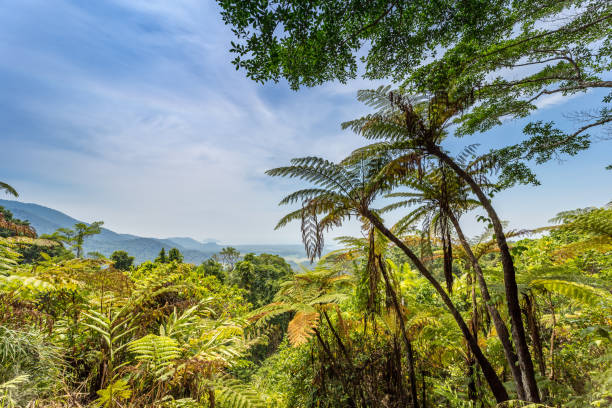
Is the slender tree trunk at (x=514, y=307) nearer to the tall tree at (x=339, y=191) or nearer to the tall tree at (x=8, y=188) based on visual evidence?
the tall tree at (x=339, y=191)

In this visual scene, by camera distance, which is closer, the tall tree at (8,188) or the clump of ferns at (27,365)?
the clump of ferns at (27,365)

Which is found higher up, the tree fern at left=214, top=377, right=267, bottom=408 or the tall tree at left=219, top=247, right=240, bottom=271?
the tree fern at left=214, top=377, right=267, bottom=408

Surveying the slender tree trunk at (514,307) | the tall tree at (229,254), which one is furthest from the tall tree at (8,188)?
the tall tree at (229,254)

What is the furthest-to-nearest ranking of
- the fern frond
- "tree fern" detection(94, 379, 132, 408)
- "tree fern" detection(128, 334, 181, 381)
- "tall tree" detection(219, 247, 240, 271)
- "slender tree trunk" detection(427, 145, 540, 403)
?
"tall tree" detection(219, 247, 240, 271) → "slender tree trunk" detection(427, 145, 540, 403) → the fern frond → "tree fern" detection(128, 334, 181, 381) → "tree fern" detection(94, 379, 132, 408)

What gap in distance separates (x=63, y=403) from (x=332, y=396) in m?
2.50

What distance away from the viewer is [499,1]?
145 inches

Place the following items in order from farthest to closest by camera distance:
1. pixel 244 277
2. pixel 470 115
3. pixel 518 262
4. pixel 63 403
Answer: pixel 244 277
pixel 518 262
pixel 470 115
pixel 63 403

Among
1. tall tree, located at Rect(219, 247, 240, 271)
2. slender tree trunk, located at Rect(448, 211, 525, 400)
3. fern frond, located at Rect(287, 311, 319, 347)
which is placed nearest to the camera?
fern frond, located at Rect(287, 311, 319, 347)

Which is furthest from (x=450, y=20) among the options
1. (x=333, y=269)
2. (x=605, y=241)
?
(x=333, y=269)

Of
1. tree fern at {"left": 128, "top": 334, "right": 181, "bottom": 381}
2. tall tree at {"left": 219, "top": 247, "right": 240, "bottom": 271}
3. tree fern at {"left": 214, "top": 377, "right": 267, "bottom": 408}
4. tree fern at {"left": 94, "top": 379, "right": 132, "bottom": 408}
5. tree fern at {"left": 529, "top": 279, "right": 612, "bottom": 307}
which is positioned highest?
tree fern at {"left": 529, "top": 279, "right": 612, "bottom": 307}

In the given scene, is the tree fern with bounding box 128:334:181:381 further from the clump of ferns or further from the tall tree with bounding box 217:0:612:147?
the tall tree with bounding box 217:0:612:147

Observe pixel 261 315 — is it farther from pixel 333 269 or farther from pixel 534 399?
pixel 534 399

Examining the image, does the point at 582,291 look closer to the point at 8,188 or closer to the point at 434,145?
the point at 434,145

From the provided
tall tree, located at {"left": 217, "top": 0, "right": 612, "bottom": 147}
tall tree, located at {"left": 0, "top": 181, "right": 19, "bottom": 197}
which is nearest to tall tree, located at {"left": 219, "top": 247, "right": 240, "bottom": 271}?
tall tree, located at {"left": 0, "top": 181, "right": 19, "bottom": 197}
